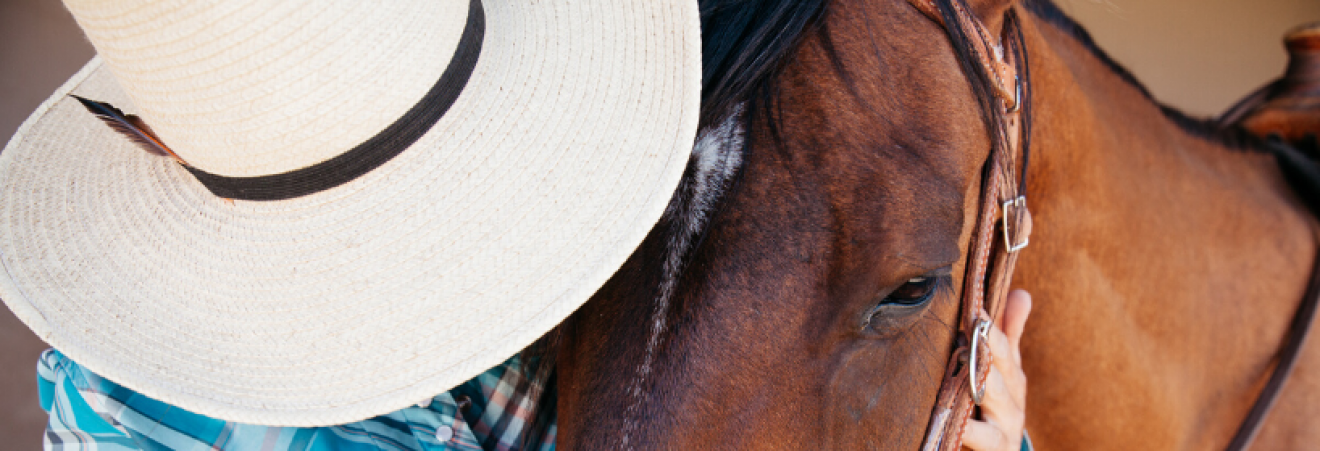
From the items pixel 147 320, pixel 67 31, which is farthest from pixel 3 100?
pixel 147 320

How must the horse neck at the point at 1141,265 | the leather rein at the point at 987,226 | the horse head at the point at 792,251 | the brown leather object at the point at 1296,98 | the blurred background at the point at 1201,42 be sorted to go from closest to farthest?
the horse head at the point at 792,251
the leather rein at the point at 987,226
the horse neck at the point at 1141,265
the brown leather object at the point at 1296,98
the blurred background at the point at 1201,42

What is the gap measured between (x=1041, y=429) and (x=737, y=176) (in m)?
0.95

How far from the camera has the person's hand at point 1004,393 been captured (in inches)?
38.5

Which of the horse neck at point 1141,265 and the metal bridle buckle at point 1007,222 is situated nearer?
the metal bridle buckle at point 1007,222

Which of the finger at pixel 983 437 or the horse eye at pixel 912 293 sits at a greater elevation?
the horse eye at pixel 912 293

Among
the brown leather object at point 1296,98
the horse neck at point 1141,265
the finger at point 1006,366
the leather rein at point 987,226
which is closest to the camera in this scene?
the leather rein at point 987,226

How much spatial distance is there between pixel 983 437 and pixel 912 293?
34 cm

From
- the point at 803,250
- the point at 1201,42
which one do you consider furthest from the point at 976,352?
the point at 1201,42

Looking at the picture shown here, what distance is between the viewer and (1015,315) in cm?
104

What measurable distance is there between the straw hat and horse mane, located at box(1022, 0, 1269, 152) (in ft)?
2.65

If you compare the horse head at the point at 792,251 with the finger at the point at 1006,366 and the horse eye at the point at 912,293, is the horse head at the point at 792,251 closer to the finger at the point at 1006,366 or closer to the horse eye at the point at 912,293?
the horse eye at the point at 912,293

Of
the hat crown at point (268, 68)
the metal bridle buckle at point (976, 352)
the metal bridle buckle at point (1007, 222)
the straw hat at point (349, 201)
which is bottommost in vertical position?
the metal bridle buckle at point (976, 352)

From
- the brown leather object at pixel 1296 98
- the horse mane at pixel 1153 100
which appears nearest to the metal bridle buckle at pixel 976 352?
the horse mane at pixel 1153 100

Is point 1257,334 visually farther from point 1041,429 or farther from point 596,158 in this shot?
point 596,158
